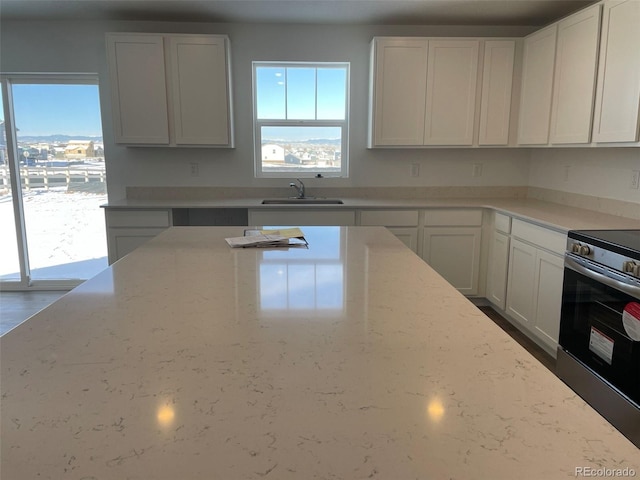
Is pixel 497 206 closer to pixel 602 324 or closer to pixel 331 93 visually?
pixel 602 324

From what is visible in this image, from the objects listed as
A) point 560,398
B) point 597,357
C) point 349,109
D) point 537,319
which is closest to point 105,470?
point 560,398

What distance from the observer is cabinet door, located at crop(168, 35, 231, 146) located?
367 cm

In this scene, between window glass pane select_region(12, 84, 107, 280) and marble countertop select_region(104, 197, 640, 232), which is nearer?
marble countertop select_region(104, 197, 640, 232)

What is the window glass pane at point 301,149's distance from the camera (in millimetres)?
4270

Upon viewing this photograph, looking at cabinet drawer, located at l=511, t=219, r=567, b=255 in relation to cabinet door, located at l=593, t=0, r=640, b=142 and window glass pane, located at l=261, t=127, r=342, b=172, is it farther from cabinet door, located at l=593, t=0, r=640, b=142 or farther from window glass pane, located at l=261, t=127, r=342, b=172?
window glass pane, located at l=261, t=127, r=342, b=172

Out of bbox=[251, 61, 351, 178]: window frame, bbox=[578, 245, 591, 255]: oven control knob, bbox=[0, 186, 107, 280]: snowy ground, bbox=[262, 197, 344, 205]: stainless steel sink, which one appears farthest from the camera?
bbox=[0, 186, 107, 280]: snowy ground

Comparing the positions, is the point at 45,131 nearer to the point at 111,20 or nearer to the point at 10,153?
the point at 10,153

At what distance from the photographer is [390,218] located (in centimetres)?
369

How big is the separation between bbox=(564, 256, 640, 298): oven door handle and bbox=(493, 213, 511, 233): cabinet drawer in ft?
3.21

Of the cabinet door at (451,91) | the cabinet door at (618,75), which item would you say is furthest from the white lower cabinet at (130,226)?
the cabinet door at (618,75)

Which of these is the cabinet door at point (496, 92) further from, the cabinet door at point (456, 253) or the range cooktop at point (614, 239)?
the range cooktop at point (614, 239)

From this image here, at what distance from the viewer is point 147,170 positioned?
4.16 meters

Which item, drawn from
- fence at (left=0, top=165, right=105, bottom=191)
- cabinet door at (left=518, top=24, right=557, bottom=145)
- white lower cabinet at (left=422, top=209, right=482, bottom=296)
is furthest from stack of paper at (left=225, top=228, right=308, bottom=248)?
fence at (left=0, top=165, right=105, bottom=191)

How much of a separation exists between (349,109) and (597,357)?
2.89 m
